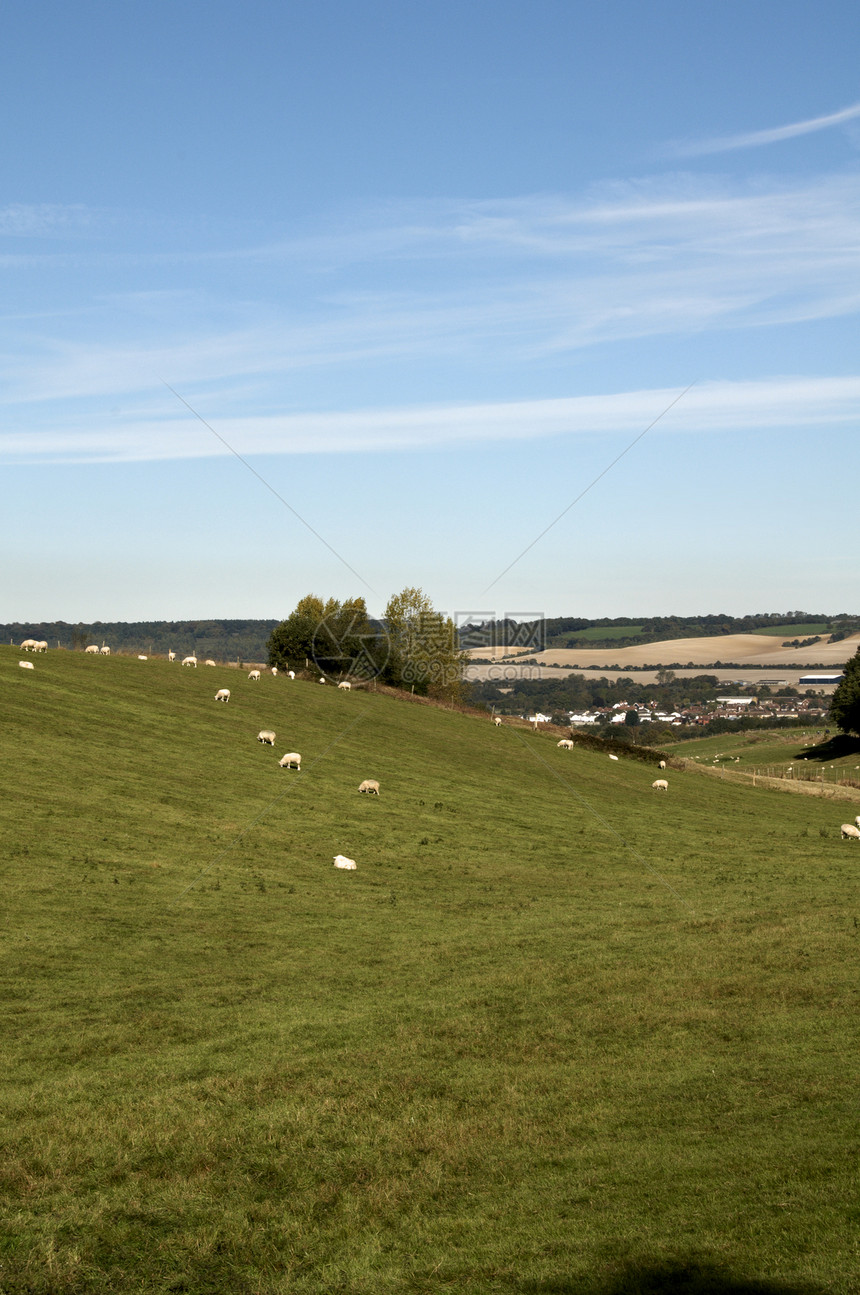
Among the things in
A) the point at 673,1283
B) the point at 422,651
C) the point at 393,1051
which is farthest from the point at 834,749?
the point at 673,1283

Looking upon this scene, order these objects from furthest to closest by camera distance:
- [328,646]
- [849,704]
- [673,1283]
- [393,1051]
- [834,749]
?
[834,749] → [849,704] → [328,646] → [393,1051] → [673,1283]

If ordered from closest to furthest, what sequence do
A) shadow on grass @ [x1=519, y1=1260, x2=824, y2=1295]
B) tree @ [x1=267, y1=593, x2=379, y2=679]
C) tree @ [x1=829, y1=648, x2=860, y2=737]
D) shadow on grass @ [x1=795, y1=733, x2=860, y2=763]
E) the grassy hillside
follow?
shadow on grass @ [x1=519, y1=1260, x2=824, y2=1295], the grassy hillside, tree @ [x1=267, y1=593, x2=379, y2=679], tree @ [x1=829, y1=648, x2=860, y2=737], shadow on grass @ [x1=795, y1=733, x2=860, y2=763]

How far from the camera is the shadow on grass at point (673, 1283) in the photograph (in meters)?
9.98

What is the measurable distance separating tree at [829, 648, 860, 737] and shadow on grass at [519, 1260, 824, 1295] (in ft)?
401

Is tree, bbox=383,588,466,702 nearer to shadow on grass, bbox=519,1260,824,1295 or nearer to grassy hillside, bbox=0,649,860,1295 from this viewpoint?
grassy hillside, bbox=0,649,860,1295

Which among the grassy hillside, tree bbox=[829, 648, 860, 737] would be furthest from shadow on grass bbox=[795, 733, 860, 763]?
the grassy hillside

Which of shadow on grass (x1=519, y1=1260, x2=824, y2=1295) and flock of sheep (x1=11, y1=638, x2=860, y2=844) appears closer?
shadow on grass (x1=519, y1=1260, x2=824, y2=1295)

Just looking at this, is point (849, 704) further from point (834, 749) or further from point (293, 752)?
point (293, 752)

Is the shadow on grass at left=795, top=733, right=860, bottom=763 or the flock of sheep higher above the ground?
the flock of sheep

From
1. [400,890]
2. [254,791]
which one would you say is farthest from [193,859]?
[254,791]

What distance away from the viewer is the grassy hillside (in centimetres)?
1150

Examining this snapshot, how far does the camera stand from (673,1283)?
1030cm

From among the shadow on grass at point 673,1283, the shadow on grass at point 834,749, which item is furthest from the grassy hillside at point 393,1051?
the shadow on grass at point 834,749

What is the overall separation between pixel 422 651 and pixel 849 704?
56228mm
